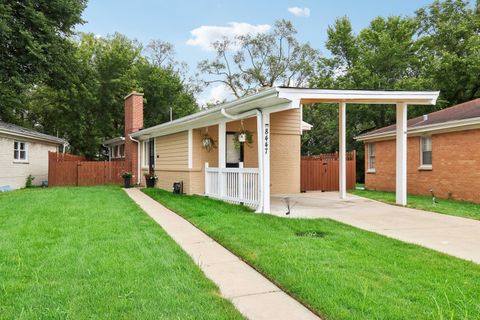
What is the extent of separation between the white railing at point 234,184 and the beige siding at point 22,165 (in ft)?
33.7

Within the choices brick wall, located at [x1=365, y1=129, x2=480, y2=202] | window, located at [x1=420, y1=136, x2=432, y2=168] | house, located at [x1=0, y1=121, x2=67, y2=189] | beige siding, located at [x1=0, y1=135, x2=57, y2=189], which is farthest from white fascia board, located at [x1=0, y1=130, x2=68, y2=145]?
window, located at [x1=420, y1=136, x2=432, y2=168]

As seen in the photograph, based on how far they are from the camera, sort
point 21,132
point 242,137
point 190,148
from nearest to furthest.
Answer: point 242,137 → point 190,148 → point 21,132

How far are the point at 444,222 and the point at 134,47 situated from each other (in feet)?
102

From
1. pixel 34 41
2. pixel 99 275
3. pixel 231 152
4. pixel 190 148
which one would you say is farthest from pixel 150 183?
pixel 99 275

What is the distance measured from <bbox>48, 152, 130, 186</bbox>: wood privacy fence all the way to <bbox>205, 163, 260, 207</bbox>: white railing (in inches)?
365

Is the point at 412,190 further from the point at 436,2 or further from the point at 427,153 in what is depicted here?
the point at 436,2

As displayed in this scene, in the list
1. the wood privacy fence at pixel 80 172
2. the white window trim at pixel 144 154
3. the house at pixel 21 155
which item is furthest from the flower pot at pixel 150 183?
the house at pixel 21 155

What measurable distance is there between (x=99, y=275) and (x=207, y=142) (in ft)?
26.6

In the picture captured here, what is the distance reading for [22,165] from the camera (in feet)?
60.0

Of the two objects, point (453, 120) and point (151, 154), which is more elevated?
point (453, 120)

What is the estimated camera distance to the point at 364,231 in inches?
265

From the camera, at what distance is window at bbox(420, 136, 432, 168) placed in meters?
13.4

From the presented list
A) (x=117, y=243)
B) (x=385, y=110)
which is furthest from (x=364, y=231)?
(x=385, y=110)

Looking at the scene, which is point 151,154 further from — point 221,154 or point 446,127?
point 446,127
